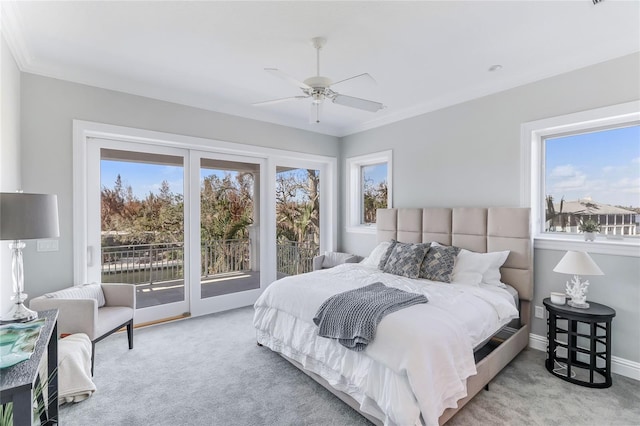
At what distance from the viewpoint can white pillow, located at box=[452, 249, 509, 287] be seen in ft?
10.3

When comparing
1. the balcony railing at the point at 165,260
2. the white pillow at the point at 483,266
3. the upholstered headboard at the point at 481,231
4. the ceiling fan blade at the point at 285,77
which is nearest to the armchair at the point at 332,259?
the balcony railing at the point at 165,260

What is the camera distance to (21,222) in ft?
6.11

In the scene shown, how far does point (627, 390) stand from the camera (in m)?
2.46

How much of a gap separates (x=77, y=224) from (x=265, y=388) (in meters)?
2.64

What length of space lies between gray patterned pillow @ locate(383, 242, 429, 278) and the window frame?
1.20 metres

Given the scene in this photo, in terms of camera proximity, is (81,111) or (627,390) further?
(81,111)

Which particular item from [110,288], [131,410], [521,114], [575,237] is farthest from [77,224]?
[575,237]

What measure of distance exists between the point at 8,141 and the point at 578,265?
4.94 meters

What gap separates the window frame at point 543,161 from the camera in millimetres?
2711

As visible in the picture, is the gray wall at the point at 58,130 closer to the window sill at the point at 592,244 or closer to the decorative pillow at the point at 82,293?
the decorative pillow at the point at 82,293

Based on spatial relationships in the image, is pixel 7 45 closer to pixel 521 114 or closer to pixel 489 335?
pixel 489 335

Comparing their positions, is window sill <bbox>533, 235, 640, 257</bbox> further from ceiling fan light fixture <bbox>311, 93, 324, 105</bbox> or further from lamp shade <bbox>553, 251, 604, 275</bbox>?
ceiling fan light fixture <bbox>311, 93, 324, 105</bbox>

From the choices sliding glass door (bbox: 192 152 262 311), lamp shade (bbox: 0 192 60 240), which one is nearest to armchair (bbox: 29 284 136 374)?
lamp shade (bbox: 0 192 60 240)

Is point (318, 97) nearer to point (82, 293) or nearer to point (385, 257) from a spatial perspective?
point (385, 257)
